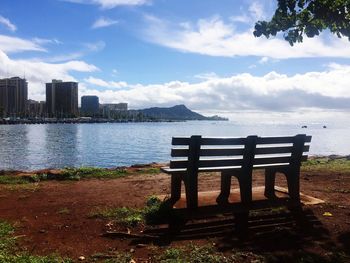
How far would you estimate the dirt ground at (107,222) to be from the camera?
6.17 m

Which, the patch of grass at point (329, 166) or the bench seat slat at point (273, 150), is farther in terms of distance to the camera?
the patch of grass at point (329, 166)

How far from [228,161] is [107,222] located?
2.45 metres

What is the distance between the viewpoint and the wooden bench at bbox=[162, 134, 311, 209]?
7.44m

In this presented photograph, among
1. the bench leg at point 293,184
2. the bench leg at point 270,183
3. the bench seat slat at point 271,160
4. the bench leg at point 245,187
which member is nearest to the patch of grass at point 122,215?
the bench leg at point 245,187

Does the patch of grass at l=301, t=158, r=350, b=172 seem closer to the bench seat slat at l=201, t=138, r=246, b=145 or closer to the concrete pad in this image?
the concrete pad

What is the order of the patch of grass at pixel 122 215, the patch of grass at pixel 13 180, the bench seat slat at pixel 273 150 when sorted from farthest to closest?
the patch of grass at pixel 13 180 < the bench seat slat at pixel 273 150 < the patch of grass at pixel 122 215

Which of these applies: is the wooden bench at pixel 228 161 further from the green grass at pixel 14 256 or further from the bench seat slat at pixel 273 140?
the green grass at pixel 14 256

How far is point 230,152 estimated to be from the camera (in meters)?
7.71

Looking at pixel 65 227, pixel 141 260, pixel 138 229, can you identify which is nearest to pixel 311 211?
pixel 138 229

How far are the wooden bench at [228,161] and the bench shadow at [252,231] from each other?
40cm

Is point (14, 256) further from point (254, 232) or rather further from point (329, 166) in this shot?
point (329, 166)

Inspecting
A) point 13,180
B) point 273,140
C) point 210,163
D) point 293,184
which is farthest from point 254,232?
point 13,180

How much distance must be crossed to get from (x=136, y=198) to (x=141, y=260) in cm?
383

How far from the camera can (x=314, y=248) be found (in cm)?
616
